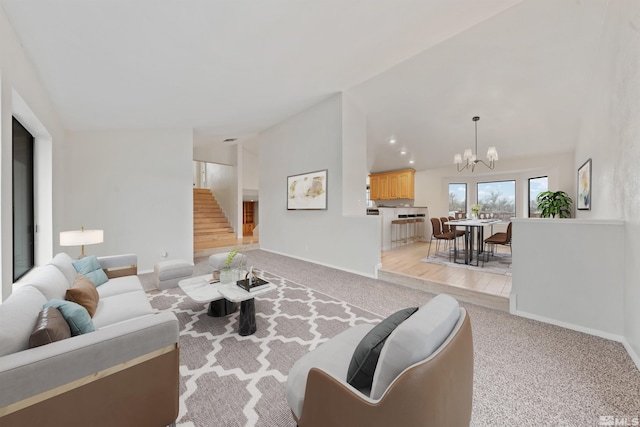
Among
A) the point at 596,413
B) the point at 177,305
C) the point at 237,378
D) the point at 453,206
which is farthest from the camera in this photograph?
the point at 453,206

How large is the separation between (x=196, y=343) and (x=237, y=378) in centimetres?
69

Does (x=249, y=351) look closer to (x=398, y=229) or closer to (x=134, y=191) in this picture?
(x=134, y=191)

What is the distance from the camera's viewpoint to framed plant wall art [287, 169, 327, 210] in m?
5.00

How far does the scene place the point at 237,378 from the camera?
177 centimetres

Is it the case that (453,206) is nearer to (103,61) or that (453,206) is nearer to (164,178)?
(164,178)

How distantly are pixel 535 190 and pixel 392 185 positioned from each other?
3618 millimetres

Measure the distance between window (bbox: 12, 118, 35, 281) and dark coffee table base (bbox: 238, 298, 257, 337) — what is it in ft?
8.15

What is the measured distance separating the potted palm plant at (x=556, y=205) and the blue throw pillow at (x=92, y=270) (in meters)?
7.49

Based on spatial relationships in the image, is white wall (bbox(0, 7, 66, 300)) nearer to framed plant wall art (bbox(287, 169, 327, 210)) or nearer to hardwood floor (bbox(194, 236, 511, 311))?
framed plant wall art (bbox(287, 169, 327, 210))

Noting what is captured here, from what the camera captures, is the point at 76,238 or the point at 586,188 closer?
the point at 76,238

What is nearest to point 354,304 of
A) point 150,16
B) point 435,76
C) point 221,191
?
point 150,16

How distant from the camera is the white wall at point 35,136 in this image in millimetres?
1799

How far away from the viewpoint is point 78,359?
1.07m

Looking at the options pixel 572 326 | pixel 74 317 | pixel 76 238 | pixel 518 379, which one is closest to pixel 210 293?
pixel 74 317
